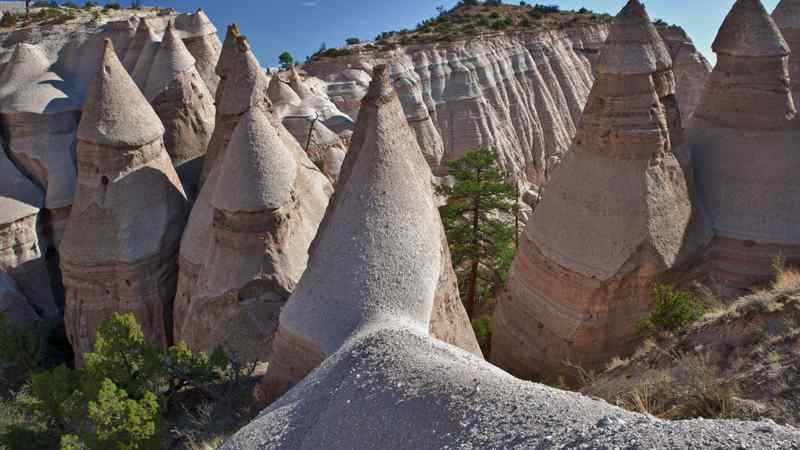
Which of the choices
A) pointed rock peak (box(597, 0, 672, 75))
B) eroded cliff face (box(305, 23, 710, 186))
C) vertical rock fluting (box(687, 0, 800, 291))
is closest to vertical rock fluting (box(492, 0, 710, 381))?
pointed rock peak (box(597, 0, 672, 75))

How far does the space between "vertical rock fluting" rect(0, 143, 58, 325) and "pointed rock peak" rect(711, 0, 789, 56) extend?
55.5 feet

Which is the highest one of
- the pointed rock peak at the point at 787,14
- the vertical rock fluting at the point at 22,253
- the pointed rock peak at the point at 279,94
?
the pointed rock peak at the point at 787,14

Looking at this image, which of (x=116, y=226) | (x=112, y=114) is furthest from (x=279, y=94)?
(x=116, y=226)

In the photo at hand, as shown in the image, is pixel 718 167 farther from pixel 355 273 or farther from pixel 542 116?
pixel 542 116

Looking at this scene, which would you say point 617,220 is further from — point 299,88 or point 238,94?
point 299,88

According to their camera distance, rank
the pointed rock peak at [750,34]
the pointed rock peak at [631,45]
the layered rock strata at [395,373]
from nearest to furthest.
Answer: the layered rock strata at [395,373] < the pointed rock peak at [631,45] < the pointed rock peak at [750,34]

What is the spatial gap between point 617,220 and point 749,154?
10.8 ft

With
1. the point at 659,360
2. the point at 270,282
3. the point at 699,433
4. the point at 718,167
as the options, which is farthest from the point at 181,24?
the point at 699,433

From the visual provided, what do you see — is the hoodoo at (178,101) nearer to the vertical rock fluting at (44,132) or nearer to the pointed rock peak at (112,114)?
the pointed rock peak at (112,114)

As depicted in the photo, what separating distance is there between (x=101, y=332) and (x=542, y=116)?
31.1 metres

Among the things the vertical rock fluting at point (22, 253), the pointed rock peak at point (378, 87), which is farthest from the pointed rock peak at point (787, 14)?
the vertical rock fluting at point (22, 253)

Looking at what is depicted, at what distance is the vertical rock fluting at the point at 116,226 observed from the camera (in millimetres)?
13164

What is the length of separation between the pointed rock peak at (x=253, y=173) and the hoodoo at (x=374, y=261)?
7.17 feet

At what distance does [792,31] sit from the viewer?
14922mm
